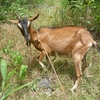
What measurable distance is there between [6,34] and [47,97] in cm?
306

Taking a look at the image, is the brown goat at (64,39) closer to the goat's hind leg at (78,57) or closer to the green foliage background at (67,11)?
the goat's hind leg at (78,57)

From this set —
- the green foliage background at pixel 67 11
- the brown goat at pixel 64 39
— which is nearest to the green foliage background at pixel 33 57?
the green foliage background at pixel 67 11

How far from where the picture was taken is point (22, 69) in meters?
4.62

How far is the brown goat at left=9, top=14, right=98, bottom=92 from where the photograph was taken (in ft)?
15.5

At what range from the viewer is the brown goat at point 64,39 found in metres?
4.73

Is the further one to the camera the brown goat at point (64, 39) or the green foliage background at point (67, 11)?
the green foliage background at point (67, 11)

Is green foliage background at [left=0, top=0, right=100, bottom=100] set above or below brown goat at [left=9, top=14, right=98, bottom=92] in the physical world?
below

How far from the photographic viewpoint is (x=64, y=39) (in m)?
5.01

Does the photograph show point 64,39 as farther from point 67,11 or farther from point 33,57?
point 67,11

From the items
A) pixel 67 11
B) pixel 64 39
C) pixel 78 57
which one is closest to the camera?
pixel 78 57

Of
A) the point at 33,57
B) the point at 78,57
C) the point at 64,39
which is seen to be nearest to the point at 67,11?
the point at 33,57

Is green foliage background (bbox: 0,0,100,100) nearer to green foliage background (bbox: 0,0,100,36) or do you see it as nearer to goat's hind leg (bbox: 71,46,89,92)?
green foliage background (bbox: 0,0,100,36)

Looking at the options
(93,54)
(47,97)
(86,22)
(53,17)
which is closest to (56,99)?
(47,97)

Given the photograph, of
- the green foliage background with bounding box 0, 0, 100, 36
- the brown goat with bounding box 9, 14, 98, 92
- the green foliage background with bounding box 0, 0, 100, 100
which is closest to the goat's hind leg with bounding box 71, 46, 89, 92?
the brown goat with bounding box 9, 14, 98, 92
